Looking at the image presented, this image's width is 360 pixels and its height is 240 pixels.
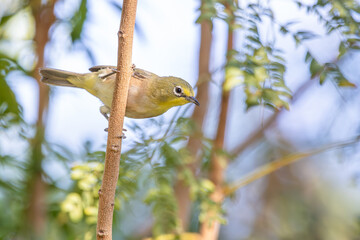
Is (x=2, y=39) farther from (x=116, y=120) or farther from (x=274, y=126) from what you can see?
(x=274, y=126)

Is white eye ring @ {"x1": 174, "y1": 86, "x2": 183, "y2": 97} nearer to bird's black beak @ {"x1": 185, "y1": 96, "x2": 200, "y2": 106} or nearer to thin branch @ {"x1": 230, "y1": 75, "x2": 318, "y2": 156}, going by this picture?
bird's black beak @ {"x1": 185, "y1": 96, "x2": 200, "y2": 106}

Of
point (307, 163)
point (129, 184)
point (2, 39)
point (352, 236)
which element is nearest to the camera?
point (129, 184)

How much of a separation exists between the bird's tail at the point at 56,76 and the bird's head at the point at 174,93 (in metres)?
0.42

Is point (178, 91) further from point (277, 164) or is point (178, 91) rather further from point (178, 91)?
point (277, 164)

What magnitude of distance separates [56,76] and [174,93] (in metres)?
0.58

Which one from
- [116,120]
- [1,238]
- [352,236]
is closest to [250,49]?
[116,120]

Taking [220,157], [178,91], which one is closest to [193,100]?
[178,91]

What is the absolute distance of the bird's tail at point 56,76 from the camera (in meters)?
2.00

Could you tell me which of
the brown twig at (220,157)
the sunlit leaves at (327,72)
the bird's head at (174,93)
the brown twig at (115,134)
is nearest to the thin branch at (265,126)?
the brown twig at (220,157)

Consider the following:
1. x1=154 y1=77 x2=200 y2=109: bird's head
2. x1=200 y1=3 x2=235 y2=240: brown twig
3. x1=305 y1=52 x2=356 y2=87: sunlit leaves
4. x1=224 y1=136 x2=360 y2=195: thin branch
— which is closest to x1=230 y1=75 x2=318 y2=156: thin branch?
x1=200 y1=3 x2=235 y2=240: brown twig

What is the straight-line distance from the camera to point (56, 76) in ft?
6.64

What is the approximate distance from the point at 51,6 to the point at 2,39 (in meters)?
0.30

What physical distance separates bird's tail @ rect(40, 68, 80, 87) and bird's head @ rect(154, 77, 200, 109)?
417mm

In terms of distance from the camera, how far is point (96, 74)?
1895mm
